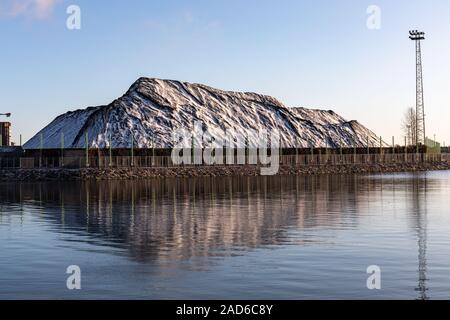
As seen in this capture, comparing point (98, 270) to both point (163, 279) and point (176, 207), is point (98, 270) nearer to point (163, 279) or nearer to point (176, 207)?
point (163, 279)

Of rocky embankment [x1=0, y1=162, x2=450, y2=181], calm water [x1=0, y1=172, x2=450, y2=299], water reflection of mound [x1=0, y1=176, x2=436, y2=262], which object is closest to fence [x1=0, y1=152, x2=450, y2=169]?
rocky embankment [x1=0, y1=162, x2=450, y2=181]

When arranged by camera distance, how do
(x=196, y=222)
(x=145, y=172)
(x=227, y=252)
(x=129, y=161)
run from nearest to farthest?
(x=227, y=252), (x=196, y=222), (x=145, y=172), (x=129, y=161)

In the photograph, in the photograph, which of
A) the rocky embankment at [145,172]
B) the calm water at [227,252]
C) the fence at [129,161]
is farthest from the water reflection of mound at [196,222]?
the fence at [129,161]

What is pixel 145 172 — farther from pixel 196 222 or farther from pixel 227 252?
pixel 227 252

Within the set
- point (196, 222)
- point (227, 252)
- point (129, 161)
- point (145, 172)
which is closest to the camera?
point (227, 252)

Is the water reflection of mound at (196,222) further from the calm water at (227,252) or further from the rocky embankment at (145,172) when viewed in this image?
the rocky embankment at (145,172)

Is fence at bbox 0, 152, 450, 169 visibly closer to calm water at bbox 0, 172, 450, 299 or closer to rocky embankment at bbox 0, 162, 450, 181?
rocky embankment at bbox 0, 162, 450, 181

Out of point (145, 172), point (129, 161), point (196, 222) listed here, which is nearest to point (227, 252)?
point (196, 222)

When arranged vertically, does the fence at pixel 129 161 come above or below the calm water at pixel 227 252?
above

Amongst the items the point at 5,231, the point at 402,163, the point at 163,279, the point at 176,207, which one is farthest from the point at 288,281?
the point at 402,163
